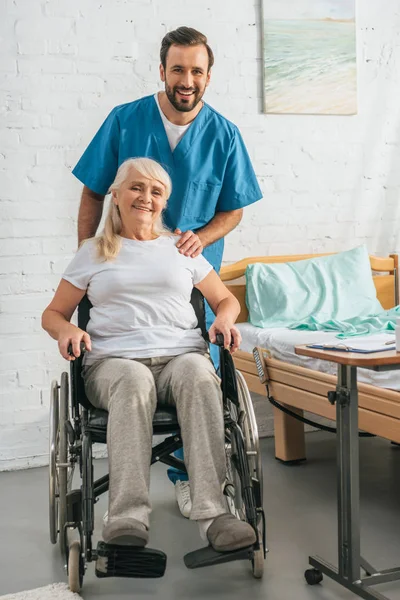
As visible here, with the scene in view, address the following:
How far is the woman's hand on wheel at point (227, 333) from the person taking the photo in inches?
91.2

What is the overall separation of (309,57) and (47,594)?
263 cm

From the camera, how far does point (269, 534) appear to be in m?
2.59

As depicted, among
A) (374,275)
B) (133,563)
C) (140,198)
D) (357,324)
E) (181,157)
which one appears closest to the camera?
(133,563)

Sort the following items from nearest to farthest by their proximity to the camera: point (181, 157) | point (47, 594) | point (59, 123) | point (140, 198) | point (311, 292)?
point (47, 594), point (140, 198), point (181, 157), point (59, 123), point (311, 292)

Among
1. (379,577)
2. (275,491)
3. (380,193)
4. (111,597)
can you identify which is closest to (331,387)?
(275,491)

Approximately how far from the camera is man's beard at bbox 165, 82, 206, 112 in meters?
2.67

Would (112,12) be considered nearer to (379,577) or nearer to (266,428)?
(266,428)

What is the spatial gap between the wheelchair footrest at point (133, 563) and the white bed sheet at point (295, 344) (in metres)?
1.00

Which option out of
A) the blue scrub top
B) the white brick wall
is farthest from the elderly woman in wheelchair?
the white brick wall

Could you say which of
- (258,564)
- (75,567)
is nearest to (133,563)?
(75,567)

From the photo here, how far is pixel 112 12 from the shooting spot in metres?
3.47

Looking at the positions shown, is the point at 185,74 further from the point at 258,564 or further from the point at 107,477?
the point at 258,564

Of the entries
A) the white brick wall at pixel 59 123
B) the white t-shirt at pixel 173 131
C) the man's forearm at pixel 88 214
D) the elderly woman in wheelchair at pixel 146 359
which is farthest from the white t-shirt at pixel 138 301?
the white brick wall at pixel 59 123

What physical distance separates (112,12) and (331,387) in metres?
1.81
